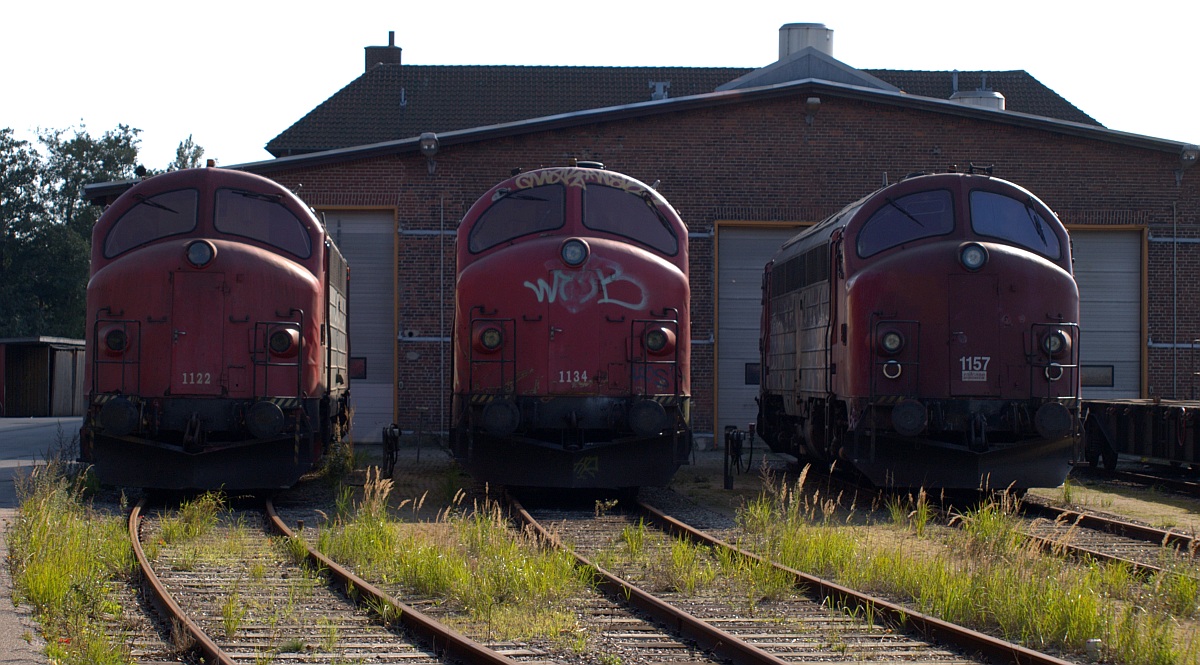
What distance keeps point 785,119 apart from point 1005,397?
37.5 ft

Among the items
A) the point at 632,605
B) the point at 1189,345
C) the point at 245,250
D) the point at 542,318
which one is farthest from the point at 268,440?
the point at 1189,345

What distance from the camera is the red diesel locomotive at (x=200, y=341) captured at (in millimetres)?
11695

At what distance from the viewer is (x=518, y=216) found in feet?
42.0

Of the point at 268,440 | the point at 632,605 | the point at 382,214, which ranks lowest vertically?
the point at 632,605

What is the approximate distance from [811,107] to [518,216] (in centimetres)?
1096

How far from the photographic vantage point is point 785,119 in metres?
22.6

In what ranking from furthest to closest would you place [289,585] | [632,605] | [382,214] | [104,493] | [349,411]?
[382,214]
[349,411]
[104,493]
[289,585]
[632,605]

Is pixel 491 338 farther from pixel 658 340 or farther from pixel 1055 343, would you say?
pixel 1055 343

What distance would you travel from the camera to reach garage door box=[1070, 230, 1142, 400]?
22.5 metres

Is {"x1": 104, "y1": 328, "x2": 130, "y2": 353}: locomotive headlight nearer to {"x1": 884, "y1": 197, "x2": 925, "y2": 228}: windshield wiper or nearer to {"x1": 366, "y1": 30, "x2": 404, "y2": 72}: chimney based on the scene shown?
{"x1": 884, "y1": 197, "x2": 925, "y2": 228}: windshield wiper

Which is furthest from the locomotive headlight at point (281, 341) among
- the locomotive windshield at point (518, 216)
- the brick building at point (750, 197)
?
the brick building at point (750, 197)

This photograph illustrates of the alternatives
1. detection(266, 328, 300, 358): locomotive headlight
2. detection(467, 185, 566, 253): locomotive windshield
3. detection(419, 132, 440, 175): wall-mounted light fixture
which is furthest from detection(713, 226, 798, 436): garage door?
detection(266, 328, 300, 358): locomotive headlight

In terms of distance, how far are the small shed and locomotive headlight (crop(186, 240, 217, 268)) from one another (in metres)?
29.7

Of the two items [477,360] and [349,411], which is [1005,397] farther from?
[349,411]
